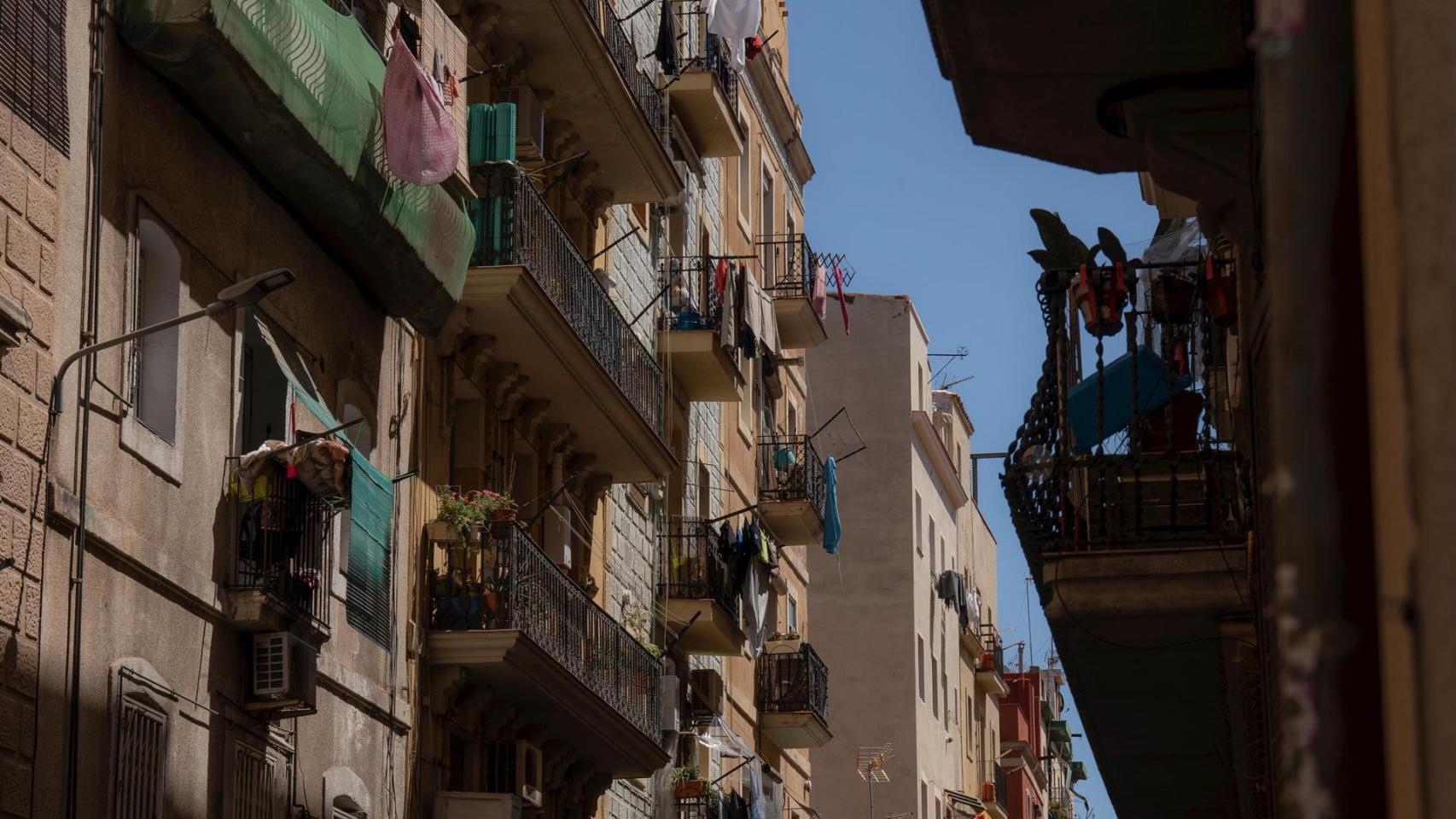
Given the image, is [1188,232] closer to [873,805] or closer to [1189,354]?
[1189,354]

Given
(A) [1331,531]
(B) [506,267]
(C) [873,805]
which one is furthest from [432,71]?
(C) [873,805]

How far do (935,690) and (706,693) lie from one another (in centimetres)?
2157

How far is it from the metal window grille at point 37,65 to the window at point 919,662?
1517 inches

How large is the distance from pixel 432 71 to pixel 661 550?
12309 millimetres

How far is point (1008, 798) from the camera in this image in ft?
214

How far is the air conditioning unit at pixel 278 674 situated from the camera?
600 inches

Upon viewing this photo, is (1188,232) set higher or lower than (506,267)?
lower

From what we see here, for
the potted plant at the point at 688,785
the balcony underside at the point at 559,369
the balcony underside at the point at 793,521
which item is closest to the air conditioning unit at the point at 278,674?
the balcony underside at the point at 559,369

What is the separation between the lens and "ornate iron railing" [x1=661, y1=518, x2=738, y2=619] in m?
29.7

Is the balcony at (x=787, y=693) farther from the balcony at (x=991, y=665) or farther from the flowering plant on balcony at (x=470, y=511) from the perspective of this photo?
the balcony at (x=991, y=665)

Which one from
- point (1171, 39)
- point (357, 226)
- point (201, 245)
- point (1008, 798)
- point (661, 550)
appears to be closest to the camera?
point (1171, 39)

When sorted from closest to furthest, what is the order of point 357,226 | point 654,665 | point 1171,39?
1. point 1171,39
2. point 357,226
3. point 654,665

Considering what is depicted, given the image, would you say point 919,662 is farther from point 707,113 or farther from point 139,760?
point 139,760

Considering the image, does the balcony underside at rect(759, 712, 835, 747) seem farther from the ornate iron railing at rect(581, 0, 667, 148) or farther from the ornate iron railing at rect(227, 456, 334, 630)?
the ornate iron railing at rect(227, 456, 334, 630)
